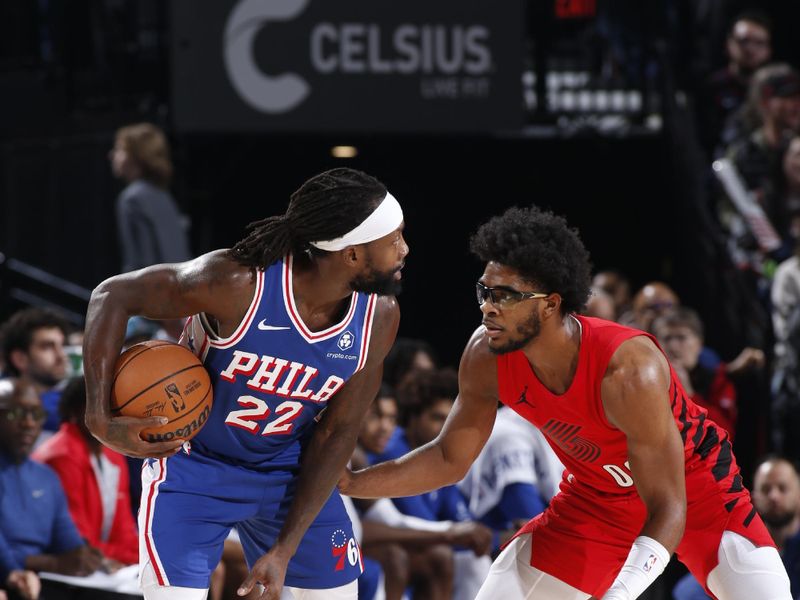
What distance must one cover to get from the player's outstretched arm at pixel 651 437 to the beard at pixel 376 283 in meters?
0.79

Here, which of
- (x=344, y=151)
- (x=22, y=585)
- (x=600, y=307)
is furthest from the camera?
(x=344, y=151)

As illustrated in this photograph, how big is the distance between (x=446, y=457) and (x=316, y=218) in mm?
1014

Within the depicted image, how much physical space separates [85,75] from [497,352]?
6.71 metres

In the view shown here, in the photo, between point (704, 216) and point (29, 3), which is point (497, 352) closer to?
point (704, 216)

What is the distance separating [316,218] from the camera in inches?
196

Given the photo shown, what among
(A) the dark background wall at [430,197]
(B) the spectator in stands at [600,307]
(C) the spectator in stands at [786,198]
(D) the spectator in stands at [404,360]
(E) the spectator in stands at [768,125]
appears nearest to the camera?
(D) the spectator in stands at [404,360]

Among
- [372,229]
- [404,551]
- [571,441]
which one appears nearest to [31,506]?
[404,551]

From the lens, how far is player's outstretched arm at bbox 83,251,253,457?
4.81 meters

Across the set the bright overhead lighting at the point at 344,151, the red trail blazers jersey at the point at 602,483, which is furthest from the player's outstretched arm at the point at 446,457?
the bright overhead lighting at the point at 344,151

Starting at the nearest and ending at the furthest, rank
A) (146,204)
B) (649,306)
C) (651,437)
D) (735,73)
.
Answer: (651,437), (146,204), (649,306), (735,73)

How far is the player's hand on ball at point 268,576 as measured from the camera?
495 centimetres

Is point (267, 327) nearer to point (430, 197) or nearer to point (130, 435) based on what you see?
point (130, 435)

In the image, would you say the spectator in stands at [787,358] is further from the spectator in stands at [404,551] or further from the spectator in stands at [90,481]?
the spectator in stands at [90,481]

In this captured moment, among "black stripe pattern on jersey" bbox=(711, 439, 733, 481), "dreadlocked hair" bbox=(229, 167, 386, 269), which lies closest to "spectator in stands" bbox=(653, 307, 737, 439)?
"black stripe pattern on jersey" bbox=(711, 439, 733, 481)
